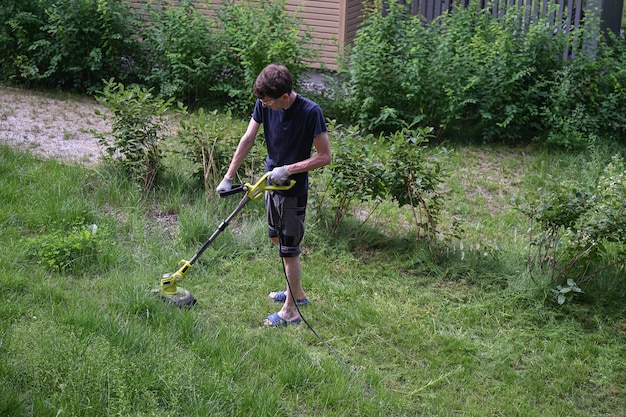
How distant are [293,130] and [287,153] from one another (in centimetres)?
16

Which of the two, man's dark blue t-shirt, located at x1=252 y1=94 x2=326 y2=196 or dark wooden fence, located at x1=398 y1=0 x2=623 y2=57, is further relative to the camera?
dark wooden fence, located at x1=398 y1=0 x2=623 y2=57

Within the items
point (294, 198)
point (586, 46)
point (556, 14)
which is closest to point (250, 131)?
point (294, 198)

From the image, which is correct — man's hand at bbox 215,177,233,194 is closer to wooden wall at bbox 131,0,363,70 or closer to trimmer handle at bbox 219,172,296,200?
trimmer handle at bbox 219,172,296,200

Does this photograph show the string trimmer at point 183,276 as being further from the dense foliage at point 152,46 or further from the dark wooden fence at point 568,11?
the dark wooden fence at point 568,11

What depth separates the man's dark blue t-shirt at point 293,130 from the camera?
5238mm

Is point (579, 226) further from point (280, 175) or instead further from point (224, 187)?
point (224, 187)

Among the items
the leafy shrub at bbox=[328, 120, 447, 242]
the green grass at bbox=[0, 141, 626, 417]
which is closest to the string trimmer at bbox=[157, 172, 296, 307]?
the green grass at bbox=[0, 141, 626, 417]

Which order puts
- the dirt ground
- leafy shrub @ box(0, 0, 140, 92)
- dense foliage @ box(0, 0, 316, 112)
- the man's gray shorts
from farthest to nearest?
leafy shrub @ box(0, 0, 140, 92) < dense foliage @ box(0, 0, 316, 112) < the dirt ground < the man's gray shorts

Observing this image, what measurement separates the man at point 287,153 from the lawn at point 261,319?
40 centimetres

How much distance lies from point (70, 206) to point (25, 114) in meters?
3.47

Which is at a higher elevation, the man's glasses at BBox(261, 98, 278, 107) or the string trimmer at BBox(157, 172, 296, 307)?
the man's glasses at BBox(261, 98, 278, 107)

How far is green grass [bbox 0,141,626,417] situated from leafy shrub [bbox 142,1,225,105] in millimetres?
3148

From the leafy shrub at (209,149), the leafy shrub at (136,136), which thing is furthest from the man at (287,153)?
the leafy shrub at (136,136)

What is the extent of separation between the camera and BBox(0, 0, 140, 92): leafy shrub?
35.6 feet
